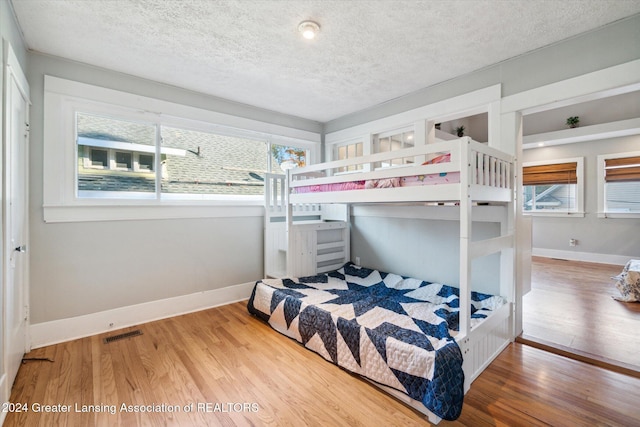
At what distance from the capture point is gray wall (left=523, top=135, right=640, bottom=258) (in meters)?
5.02

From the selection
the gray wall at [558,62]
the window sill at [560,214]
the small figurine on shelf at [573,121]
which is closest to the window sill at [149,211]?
the gray wall at [558,62]

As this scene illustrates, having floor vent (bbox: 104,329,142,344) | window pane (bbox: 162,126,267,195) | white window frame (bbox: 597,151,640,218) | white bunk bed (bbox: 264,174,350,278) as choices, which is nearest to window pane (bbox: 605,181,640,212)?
white window frame (bbox: 597,151,640,218)

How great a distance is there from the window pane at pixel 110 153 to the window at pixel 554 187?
626 centimetres

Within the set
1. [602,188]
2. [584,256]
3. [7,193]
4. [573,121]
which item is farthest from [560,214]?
[7,193]

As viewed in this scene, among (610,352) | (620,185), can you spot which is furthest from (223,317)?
(620,185)

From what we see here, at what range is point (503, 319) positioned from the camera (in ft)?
7.50

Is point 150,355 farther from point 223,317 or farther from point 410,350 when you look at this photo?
point 410,350

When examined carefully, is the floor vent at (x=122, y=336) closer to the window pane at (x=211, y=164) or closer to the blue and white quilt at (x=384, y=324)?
the blue and white quilt at (x=384, y=324)

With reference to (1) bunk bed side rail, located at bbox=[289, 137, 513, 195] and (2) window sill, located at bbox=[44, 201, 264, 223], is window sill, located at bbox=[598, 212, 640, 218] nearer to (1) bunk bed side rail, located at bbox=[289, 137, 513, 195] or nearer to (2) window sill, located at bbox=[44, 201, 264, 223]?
(1) bunk bed side rail, located at bbox=[289, 137, 513, 195]

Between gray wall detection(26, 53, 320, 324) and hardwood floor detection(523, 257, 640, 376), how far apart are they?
3.08m

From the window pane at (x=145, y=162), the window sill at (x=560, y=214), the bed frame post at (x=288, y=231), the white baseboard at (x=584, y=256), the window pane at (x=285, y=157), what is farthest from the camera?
the window sill at (x=560, y=214)

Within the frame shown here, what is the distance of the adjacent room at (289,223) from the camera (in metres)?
1.73

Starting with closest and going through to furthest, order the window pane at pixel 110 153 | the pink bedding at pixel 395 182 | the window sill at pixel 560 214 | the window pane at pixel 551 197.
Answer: the pink bedding at pixel 395 182 → the window pane at pixel 110 153 → the window sill at pixel 560 214 → the window pane at pixel 551 197

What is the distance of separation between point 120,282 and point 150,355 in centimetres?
88
